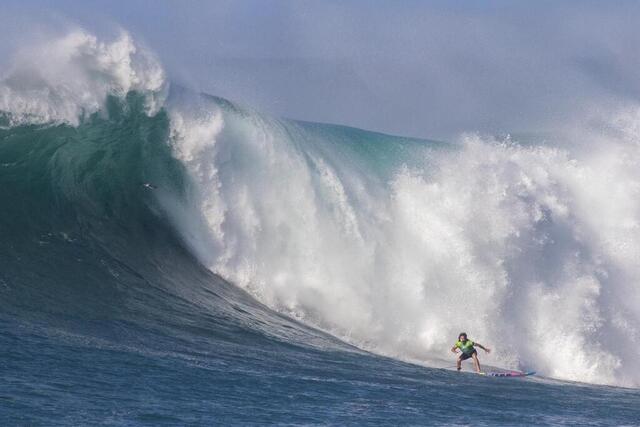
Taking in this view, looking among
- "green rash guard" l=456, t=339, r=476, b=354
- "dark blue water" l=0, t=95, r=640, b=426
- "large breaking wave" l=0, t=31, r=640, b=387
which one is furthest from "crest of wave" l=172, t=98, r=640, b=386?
"dark blue water" l=0, t=95, r=640, b=426

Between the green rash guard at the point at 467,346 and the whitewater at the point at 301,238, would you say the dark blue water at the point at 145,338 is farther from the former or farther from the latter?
the green rash guard at the point at 467,346

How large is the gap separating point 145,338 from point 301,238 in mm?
5805

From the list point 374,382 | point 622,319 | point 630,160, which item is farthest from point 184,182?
point 630,160

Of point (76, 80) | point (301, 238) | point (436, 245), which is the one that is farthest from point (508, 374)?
point (76, 80)

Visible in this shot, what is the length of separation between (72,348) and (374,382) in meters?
3.26

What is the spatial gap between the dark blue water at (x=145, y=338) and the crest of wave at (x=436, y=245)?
2.88 feet

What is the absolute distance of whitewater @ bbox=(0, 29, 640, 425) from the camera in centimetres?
1231

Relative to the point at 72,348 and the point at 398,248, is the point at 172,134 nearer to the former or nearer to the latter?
the point at 398,248

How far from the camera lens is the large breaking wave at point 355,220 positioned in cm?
1488

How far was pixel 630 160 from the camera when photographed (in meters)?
18.2

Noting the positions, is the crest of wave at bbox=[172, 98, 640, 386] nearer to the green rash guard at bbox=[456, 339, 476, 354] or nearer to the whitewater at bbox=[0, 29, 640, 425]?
the whitewater at bbox=[0, 29, 640, 425]

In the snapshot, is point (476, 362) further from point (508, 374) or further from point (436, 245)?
point (436, 245)

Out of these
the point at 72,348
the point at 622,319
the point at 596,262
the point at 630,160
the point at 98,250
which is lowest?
the point at 72,348

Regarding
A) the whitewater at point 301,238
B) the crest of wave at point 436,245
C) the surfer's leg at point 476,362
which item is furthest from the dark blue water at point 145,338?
the crest of wave at point 436,245
